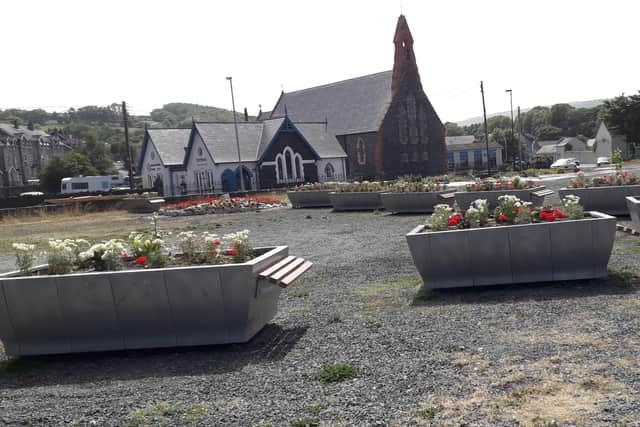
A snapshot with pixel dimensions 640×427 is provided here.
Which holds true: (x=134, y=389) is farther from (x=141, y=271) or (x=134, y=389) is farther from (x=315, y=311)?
(x=315, y=311)

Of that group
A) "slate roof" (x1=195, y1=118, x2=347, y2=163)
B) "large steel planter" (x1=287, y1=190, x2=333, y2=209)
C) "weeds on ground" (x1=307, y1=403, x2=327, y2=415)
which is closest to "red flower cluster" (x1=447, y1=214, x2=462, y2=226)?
"weeds on ground" (x1=307, y1=403, x2=327, y2=415)

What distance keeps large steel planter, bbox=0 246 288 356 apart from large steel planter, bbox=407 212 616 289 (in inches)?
133

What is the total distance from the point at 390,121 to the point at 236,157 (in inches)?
698

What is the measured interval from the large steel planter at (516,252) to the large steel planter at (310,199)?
23.2 m

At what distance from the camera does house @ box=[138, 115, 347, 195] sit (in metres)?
53.1

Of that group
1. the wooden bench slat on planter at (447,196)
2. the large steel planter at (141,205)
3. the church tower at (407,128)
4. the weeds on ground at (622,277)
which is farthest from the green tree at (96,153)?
the weeds on ground at (622,277)

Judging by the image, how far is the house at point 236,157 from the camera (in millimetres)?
53062

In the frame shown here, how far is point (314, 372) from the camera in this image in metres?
7.01

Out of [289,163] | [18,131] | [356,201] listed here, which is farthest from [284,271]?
[18,131]

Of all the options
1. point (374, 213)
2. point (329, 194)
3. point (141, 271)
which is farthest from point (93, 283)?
point (329, 194)

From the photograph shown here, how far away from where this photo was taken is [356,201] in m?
30.2

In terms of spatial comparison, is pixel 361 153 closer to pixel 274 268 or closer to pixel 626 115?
pixel 626 115

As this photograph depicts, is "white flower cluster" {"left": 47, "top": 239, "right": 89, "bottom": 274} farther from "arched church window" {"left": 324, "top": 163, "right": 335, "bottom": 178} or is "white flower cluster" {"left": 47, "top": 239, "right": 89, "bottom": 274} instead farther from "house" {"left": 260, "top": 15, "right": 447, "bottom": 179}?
"house" {"left": 260, "top": 15, "right": 447, "bottom": 179}

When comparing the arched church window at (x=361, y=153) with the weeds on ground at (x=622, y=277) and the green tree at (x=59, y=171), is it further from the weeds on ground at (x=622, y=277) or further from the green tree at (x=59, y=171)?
the weeds on ground at (x=622, y=277)
